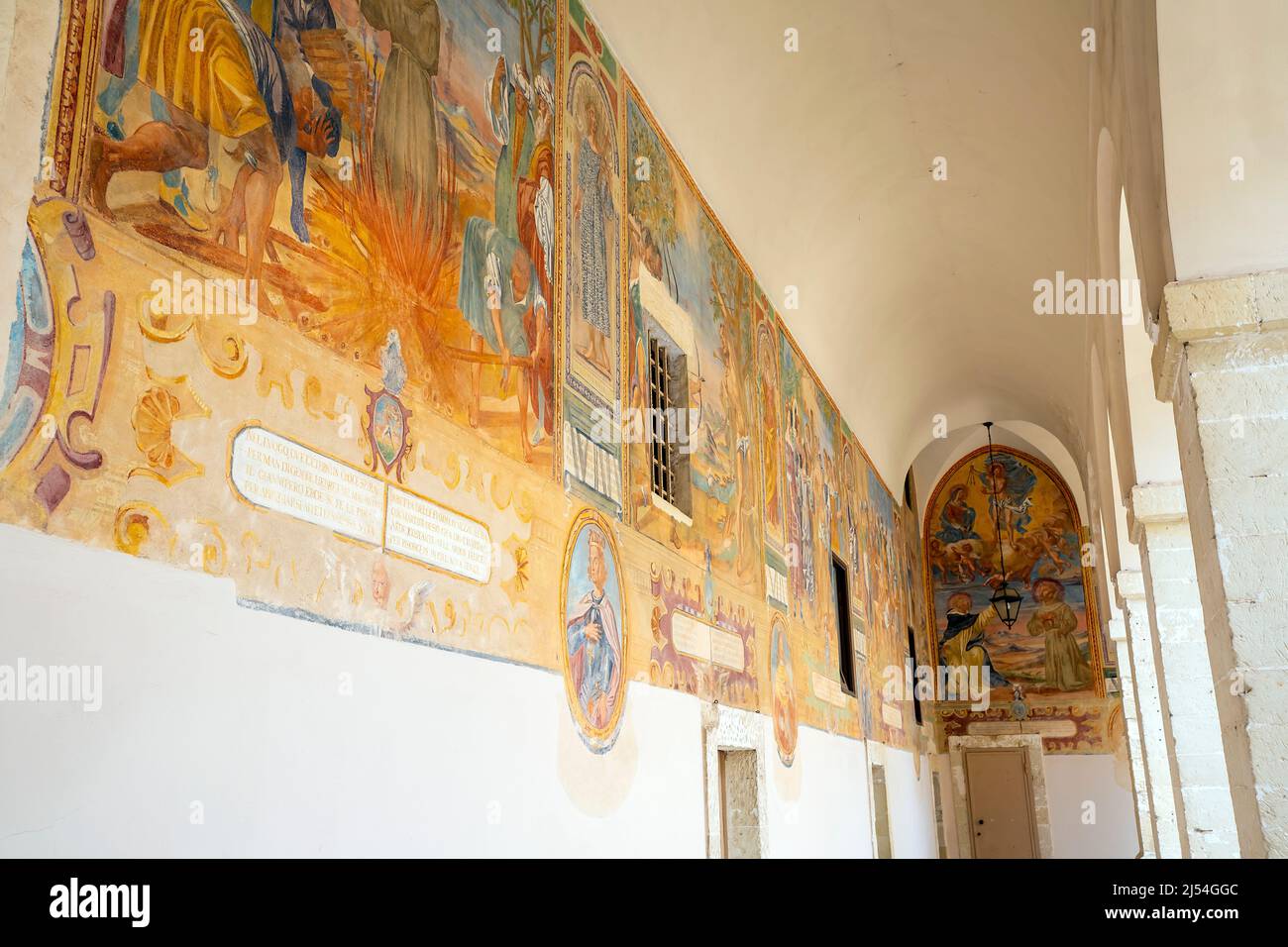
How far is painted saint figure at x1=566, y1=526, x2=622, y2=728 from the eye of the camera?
5.69m

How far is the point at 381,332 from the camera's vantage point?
435 cm

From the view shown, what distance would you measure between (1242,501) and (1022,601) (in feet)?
65.4

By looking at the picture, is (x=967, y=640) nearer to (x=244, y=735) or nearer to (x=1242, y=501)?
(x=1242, y=501)

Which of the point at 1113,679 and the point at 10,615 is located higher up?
the point at 1113,679

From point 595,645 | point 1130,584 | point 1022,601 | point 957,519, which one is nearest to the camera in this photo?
point 595,645

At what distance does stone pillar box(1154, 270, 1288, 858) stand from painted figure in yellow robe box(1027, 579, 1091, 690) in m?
19.0

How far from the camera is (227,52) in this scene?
3707mm

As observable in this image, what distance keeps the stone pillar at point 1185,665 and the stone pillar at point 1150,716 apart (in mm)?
2801

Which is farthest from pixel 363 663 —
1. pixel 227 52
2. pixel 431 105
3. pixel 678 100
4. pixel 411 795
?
pixel 678 100

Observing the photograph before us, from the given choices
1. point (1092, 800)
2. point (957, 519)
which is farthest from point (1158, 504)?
point (957, 519)

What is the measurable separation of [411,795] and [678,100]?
595cm

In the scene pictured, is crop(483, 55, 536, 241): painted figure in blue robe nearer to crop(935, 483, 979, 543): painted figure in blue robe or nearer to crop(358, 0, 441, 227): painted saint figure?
crop(358, 0, 441, 227): painted saint figure
